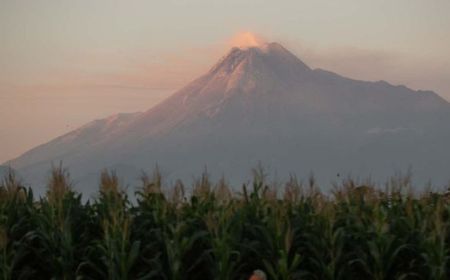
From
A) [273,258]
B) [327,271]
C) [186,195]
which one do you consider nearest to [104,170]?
[186,195]

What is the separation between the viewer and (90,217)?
998 cm

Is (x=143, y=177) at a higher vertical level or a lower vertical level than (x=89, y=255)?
higher

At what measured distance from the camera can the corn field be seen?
868 cm

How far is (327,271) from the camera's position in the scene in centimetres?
871

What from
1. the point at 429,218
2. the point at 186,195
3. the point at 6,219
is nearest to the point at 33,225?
the point at 6,219

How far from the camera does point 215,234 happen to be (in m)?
9.07

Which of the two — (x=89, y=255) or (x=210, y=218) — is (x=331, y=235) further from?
(x=89, y=255)

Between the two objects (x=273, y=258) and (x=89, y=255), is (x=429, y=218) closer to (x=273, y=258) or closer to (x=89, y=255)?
(x=273, y=258)

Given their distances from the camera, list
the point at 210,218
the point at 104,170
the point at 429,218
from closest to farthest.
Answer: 1. the point at 210,218
2. the point at 429,218
3. the point at 104,170

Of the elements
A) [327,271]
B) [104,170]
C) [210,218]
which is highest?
[104,170]

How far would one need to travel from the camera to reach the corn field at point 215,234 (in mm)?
8680

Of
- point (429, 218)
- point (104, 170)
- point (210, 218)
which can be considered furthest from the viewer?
point (104, 170)

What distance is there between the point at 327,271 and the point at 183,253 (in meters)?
1.80

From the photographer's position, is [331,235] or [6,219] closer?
[331,235]
